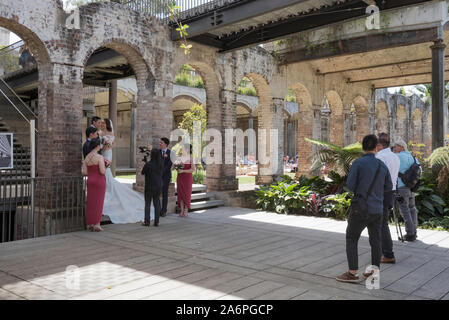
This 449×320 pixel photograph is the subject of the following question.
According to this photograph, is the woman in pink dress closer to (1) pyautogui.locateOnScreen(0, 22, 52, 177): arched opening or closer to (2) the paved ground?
(2) the paved ground

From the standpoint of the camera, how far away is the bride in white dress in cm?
768

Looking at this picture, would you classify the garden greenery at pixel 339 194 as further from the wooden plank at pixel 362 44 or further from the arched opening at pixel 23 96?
the arched opening at pixel 23 96

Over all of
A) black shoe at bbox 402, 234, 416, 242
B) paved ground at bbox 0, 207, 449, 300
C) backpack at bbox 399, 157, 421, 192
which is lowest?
paved ground at bbox 0, 207, 449, 300

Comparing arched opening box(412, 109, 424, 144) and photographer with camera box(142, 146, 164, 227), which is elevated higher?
arched opening box(412, 109, 424, 144)

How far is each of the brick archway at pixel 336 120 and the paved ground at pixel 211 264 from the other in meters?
10.3

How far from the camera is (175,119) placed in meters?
31.8

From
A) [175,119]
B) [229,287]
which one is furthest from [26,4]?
[175,119]

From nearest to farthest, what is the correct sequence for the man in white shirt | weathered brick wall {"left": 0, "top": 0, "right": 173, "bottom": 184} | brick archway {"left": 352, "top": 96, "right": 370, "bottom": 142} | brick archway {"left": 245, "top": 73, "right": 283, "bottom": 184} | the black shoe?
the man in white shirt, the black shoe, weathered brick wall {"left": 0, "top": 0, "right": 173, "bottom": 184}, brick archway {"left": 245, "top": 73, "right": 283, "bottom": 184}, brick archway {"left": 352, "top": 96, "right": 370, "bottom": 142}

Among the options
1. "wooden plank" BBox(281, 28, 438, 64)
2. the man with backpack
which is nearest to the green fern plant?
the man with backpack

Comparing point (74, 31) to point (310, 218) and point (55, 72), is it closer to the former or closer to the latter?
point (55, 72)

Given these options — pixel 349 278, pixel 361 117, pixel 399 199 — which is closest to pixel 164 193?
pixel 399 199

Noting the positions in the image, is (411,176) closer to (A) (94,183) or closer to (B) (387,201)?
(B) (387,201)

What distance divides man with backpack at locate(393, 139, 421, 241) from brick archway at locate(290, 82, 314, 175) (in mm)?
8512
